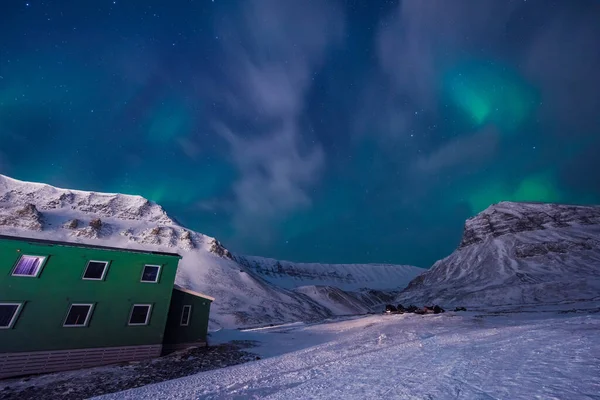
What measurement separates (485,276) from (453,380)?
134m

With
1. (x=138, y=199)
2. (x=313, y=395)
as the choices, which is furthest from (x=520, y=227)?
(x=138, y=199)

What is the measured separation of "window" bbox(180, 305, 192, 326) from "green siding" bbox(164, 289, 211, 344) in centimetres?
25

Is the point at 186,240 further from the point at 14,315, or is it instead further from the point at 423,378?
the point at 423,378

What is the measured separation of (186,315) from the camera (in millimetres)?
25234

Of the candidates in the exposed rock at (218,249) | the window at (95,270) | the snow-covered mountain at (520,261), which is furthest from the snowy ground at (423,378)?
the exposed rock at (218,249)

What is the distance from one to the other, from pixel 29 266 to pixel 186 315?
12084 millimetres

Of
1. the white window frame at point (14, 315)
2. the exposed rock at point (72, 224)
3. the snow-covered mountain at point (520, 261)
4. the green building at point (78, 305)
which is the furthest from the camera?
the exposed rock at point (72, 224)

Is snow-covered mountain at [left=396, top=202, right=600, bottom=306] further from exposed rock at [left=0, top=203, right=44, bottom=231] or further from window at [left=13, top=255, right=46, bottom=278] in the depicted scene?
exposed rock at [left=0, top=203, right=44, bottom=231]

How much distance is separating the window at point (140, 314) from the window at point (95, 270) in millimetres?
3455

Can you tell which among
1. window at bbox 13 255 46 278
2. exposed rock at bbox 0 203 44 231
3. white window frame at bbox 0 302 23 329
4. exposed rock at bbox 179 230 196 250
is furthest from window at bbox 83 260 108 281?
exposed rock at bbox 0 203 44 231

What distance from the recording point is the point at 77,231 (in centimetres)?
10100

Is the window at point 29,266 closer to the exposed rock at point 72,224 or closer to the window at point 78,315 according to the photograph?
the window at point 78,315

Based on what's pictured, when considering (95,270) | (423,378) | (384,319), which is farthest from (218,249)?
(423,378)

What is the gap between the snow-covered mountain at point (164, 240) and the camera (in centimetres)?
7925
